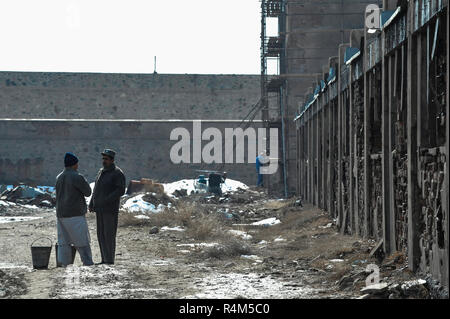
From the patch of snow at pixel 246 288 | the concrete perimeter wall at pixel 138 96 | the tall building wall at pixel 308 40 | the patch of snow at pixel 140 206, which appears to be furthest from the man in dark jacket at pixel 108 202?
the concrete perimeter wall at pixel 138 96

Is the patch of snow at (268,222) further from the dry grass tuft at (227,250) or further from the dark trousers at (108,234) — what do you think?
the dark trousers at (108,234)

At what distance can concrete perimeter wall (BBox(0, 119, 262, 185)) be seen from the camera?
3438 cm

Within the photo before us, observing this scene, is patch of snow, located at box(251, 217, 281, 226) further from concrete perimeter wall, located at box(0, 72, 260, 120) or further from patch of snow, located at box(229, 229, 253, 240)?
concrete perimeter wall, located at box(0, 72, 260, 120)

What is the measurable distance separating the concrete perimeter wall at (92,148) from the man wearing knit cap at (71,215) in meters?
24.2

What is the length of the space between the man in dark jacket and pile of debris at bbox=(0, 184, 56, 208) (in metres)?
16.1

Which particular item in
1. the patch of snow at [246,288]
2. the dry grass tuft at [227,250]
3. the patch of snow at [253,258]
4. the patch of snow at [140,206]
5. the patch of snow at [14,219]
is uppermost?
the patch of snow at [246,288]

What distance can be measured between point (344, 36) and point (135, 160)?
10390 mm

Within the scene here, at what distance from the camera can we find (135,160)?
3503 centimetres

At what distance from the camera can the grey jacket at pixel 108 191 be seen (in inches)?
393

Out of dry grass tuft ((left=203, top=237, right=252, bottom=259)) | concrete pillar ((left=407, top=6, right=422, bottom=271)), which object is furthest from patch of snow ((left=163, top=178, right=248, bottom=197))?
concrete pillar ((left=407, top=6, right=422, bottom=271))

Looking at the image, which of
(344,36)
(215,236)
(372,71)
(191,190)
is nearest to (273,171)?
(191,190)

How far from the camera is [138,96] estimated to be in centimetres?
4691

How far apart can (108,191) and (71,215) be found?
58cm

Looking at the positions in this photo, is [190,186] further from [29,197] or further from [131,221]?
[131,221]
